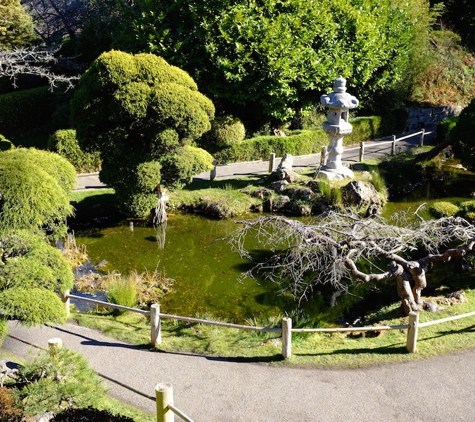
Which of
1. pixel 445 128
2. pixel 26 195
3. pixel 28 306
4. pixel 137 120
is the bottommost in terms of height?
pixel 28 306

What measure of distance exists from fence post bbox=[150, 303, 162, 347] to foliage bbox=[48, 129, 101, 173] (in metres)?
9.83

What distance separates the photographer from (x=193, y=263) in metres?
13.8

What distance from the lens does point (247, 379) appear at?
8594 mm

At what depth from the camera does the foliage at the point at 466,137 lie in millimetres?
17766

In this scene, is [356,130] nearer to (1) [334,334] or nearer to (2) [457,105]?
(2) [457,105]

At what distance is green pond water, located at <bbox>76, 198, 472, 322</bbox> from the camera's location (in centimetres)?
1173

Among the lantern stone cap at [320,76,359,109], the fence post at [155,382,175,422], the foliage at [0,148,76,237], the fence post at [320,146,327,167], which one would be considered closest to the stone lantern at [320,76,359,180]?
the lantern stone cap at [320,76,359,109]

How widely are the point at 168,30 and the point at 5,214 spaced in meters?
13.0

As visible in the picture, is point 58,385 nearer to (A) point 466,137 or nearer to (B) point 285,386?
(B) point 285,386

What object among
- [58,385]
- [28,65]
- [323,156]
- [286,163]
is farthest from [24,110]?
[58,385]

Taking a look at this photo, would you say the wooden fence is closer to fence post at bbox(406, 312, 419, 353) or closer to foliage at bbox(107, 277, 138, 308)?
fence post at bbox(406, 312, 419, 353)

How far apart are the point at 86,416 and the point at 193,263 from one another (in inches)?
279

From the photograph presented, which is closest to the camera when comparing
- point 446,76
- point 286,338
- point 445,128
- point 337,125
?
point 286,338

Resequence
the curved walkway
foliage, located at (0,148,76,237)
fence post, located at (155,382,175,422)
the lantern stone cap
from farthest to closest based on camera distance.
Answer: the lantern stone cap, the curved walkway, foliage, located at (0,148,76,237), fence post, located at (155,382,175,422)
